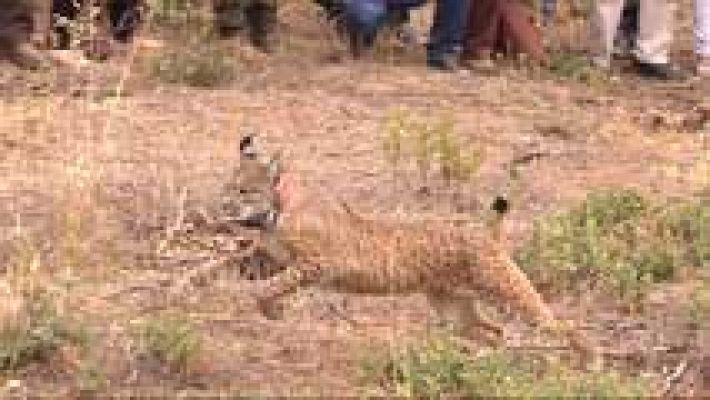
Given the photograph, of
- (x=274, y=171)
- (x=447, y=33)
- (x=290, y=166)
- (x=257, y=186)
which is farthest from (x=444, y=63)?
(x=274, y=171)

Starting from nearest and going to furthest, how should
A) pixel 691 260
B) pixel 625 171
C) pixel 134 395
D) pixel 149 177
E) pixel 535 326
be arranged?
pixel 134 395
pixel 535 326
pixel 691 260
pixel 149 177
pixel 625 171

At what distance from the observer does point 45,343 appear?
17.4 ft

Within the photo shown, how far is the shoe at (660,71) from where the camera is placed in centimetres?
1034

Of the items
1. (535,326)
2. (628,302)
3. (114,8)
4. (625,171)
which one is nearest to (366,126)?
(625,171)

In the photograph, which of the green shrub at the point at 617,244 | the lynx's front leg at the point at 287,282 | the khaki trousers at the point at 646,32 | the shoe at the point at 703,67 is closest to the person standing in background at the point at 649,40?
the khaki trousers at the point at 646,32

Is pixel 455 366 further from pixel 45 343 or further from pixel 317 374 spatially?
pixel 45 343

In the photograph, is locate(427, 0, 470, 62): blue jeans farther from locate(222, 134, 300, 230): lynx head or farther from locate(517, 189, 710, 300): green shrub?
locate(222, 134, 300, 230): lynx head

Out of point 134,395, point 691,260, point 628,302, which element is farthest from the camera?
point 691,260

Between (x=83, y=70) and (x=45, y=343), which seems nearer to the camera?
(x=45, y=343)

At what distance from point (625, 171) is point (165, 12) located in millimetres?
2659

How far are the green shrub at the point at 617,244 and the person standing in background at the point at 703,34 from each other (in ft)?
11.1

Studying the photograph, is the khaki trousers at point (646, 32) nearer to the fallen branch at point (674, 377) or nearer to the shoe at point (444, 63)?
the shoe at point (444, 63)

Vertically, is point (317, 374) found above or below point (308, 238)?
below

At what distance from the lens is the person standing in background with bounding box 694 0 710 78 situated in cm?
1047
